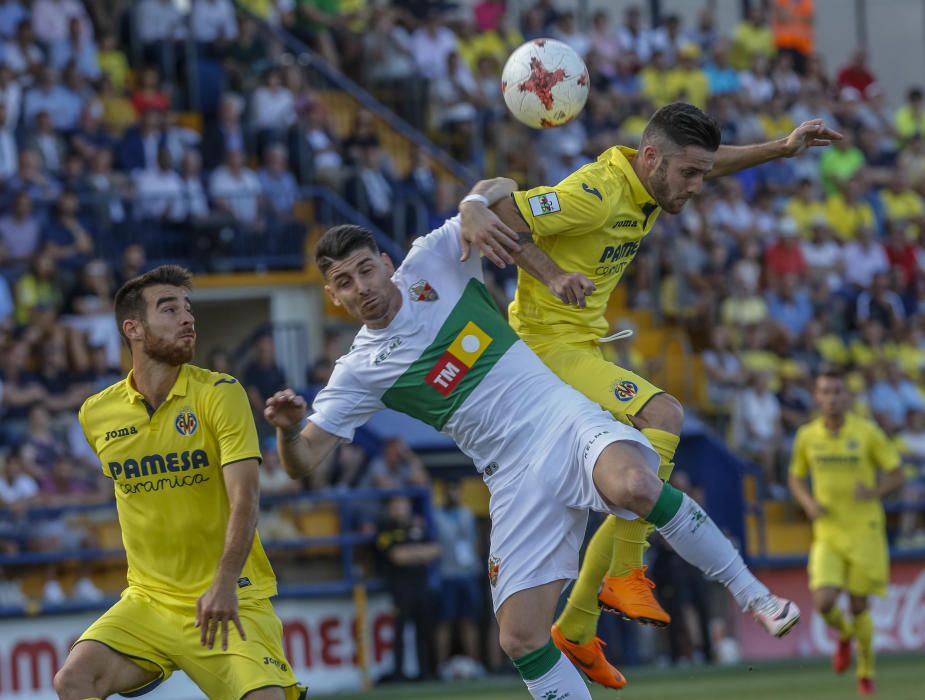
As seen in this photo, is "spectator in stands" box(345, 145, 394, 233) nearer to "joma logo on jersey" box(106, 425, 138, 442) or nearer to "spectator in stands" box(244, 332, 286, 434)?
"spectator in stands" box(244, 332, 286, 434)

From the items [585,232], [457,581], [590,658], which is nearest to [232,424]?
[585,232]

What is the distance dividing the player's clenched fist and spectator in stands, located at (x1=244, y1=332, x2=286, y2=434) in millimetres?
8779

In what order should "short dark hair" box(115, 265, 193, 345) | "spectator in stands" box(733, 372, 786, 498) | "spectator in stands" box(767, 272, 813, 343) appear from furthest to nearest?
"spectator in stands" box(767, 272, 813, 343)
"spectator in stands" box(733, 372, 786, 498)
"short dark hair" box(115, 265, 193, 345)

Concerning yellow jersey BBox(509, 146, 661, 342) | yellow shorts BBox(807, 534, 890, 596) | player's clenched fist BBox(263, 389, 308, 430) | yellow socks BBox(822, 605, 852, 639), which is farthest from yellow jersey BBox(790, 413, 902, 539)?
player's clenched fist BBox(263, 389, 308, 430)

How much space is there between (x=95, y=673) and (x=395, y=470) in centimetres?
918

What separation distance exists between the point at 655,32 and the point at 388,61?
18.5 ft

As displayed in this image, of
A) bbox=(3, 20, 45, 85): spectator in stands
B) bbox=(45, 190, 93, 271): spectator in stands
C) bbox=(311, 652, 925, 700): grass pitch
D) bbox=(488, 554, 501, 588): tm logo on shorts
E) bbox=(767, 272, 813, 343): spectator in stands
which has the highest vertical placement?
bbox=(3, 20, 45, 85): spectator in stands

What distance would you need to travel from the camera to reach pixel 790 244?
70.1ft

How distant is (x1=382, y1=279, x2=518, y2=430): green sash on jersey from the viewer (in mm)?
8094

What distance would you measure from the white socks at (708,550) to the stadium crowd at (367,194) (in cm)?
836

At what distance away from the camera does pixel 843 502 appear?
14984 millimetres

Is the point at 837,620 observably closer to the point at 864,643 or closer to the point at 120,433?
the point at 864,643

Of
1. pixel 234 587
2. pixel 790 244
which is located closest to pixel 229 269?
pixel 790 244

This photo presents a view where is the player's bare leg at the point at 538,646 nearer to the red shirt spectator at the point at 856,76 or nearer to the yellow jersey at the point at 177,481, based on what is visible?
the yellow jersey at the point at 177,481
